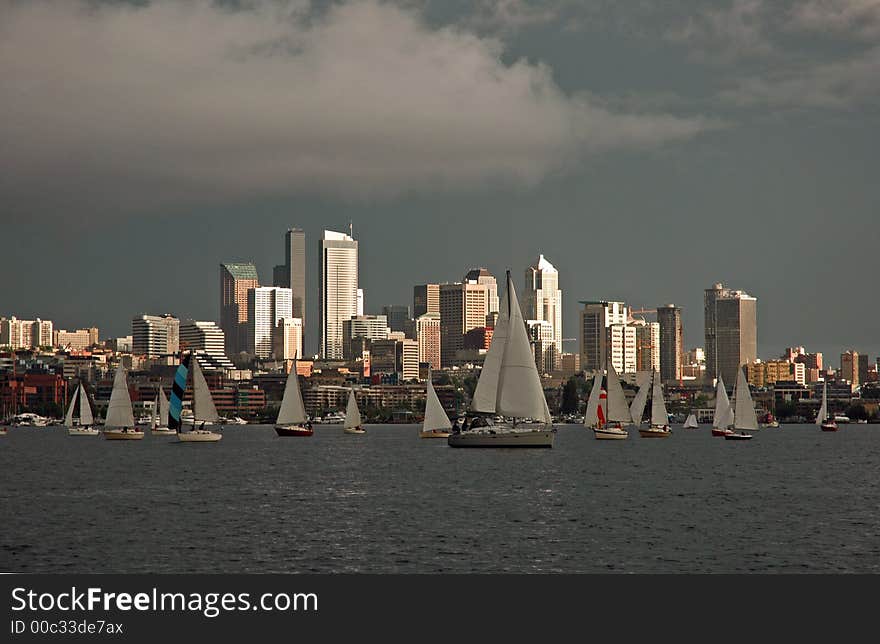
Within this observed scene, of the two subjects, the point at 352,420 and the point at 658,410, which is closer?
the point at 658,410

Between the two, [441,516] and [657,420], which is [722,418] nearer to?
[657,420]

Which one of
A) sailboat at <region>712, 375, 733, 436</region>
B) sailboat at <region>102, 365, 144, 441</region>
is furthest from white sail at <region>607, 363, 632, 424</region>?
sailboat at <region>102, 365, 144, 441</region>

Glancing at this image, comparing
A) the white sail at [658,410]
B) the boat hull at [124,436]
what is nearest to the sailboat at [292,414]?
the boat hull at [124,436]

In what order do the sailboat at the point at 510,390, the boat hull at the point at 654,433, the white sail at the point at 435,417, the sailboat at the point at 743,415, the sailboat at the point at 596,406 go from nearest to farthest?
1. the sailboat at the point at 510,390
2. the white sail at the point at 435,417
3. the sailboat at the point at 596,406
4. the sailboat at the point at 743,415
5. the boat hull at the point at 654,433

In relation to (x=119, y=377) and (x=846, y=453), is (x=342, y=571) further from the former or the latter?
(x=119, y=377)

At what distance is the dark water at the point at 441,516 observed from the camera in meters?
35.2

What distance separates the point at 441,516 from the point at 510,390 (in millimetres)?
35067

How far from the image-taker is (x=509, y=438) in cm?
8881

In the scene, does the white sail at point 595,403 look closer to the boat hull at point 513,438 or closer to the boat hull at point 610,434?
the boat hull at point 610,434

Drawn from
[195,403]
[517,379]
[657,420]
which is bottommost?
[657,420]

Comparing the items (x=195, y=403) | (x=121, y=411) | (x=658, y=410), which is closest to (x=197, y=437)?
(x=195, y=403)

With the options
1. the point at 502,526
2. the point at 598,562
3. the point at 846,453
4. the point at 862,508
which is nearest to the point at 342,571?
the point at 598,562

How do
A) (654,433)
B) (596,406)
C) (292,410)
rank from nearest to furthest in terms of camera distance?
(596,406)
(654,433)
(292,410)

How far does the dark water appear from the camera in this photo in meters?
35.2
